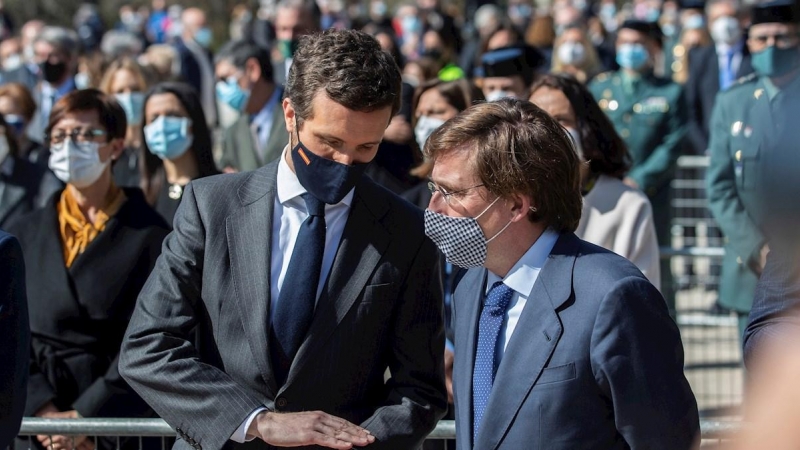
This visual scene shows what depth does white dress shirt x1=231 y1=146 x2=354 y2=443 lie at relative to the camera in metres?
3.47

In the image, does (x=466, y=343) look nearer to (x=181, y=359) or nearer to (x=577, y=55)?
(x=181, y=359)

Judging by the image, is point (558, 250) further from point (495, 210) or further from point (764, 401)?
point (764, 401)

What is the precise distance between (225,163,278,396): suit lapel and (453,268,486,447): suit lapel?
0.54 metres

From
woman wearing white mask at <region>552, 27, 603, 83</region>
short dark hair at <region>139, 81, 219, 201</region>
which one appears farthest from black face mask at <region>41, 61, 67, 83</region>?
woman wearing white mask at <region>552, 27, 603, 83</region>

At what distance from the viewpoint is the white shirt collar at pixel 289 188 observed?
352cm

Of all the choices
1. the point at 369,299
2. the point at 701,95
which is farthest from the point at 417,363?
the point at 701,95

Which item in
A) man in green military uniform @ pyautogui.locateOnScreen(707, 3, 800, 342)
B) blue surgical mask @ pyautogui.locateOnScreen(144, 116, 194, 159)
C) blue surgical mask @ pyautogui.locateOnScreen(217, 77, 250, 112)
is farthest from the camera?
blue surgical mask @ pyautogui.locateOnScreen(217, 77, 250, 112)

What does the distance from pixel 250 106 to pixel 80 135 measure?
2.96m

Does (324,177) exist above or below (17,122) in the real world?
above

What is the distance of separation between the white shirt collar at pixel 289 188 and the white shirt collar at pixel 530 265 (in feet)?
1.90

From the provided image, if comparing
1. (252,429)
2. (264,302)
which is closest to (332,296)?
(264,302)

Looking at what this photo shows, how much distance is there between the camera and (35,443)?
459cm

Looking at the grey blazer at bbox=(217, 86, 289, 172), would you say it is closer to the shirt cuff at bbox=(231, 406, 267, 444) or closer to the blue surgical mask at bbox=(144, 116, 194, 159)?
the blue surgical mask at bbox=(144, 116, 194, 159)

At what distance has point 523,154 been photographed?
10.5 feet
